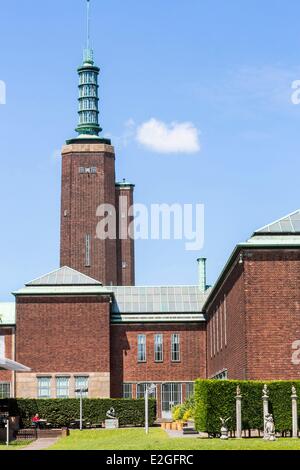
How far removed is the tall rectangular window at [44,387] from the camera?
7125cm

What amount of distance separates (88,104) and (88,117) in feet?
4.11

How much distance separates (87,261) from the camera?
101 metres

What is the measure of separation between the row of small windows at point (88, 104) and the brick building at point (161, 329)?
93.8 ft

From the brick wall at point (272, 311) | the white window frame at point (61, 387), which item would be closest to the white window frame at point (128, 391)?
the white window frame at point (61, 387)

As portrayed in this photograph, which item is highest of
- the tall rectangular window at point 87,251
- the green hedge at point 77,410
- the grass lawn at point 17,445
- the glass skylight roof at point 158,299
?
the tall rectangular window at point 87,251

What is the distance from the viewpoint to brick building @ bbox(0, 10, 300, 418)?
161ft

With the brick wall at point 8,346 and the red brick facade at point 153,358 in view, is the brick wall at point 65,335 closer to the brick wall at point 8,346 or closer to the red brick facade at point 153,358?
the brick wall at point 8,346

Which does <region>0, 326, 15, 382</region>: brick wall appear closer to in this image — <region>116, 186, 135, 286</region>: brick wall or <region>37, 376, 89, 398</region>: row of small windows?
<region>37, 376, 89, 398</region>: row of small windows

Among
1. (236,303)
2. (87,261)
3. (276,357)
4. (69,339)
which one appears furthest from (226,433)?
(87,261)

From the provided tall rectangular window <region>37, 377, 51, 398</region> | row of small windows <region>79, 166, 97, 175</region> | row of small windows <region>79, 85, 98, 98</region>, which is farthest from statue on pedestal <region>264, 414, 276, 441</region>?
row of small windows <region>79, 85, 98, 98</region>

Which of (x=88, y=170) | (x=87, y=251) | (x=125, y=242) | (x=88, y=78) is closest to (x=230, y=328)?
(x=87, y=251)

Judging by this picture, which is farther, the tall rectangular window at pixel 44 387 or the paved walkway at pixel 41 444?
the tall rectangular window at pixel 44 387

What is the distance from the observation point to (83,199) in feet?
333

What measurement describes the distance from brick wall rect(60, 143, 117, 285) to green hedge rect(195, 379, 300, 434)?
57.7 metres
